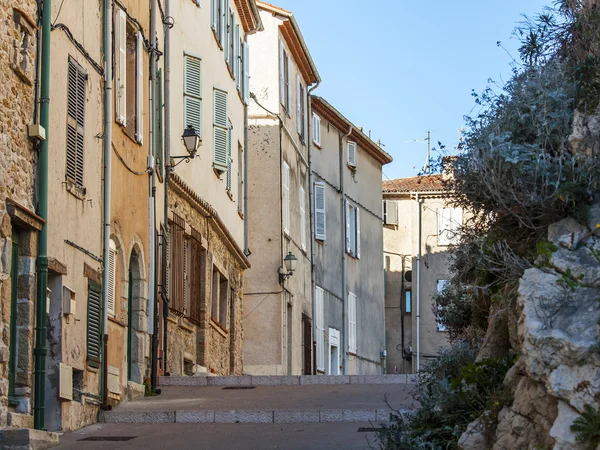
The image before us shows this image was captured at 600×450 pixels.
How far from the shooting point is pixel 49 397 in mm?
12141

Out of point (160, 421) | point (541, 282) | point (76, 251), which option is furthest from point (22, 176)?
point (541, 282)

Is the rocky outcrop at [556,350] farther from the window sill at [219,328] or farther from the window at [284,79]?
the window at [284,79]

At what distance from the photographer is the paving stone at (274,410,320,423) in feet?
42.7

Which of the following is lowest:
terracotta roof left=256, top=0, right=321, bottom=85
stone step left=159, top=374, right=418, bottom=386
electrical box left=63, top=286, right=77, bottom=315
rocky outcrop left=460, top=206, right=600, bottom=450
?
stone step left=159, top=374, right=418, bottom=386

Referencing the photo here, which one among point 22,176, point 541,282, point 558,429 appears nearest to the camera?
point 558,429

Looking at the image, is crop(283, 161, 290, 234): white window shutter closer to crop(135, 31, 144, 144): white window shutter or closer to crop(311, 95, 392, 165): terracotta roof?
crop(311, 95, 392, 165): terracotta roof

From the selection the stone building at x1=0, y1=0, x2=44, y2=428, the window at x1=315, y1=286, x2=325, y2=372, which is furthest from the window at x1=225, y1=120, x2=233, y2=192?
the stone building at x1=0, y1=0, x2=44, y2=428

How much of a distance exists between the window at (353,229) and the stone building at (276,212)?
4.68 meters

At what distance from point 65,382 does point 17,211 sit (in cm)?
217

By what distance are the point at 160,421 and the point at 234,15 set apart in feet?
45.6

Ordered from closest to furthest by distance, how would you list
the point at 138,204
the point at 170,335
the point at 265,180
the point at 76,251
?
the point at 76,251, the point at 138,204, the point at 170,335, the point at 265,180

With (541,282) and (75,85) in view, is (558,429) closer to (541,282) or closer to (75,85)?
(541,282)

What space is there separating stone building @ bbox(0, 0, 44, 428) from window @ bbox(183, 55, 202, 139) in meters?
8.61

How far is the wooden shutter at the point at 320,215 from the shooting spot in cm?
3278
